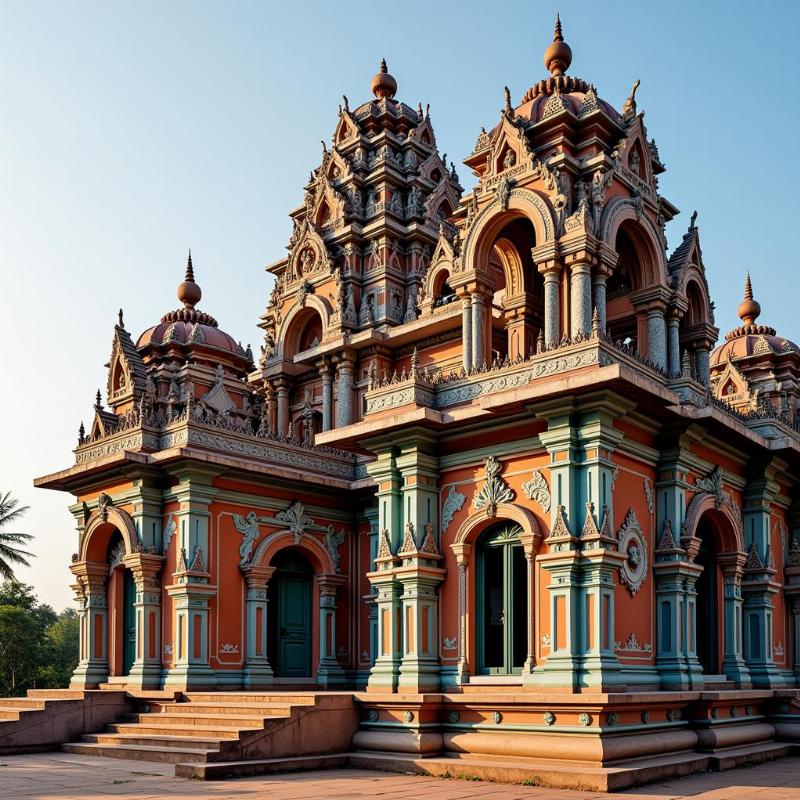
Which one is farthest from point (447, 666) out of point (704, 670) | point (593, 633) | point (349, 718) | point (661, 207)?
point (661, 207)

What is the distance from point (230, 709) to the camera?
17.1 meters

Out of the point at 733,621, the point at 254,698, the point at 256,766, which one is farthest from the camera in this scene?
the point at 733,621

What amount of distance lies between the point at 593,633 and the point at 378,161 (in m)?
17.2

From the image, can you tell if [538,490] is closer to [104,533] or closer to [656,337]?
[656,337]

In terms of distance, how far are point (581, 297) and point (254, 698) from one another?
8.53 meters

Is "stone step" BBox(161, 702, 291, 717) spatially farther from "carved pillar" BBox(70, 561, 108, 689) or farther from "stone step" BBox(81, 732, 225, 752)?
"carved pillar" BBox(70, 561, 108, 689)

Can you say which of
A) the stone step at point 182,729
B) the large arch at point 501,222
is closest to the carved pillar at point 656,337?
the large arch at point 501,222

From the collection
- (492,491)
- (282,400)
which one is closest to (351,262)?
(282,400)

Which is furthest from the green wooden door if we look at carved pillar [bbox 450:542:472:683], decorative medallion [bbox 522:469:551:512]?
decorative medallion [bbox 522:469:551:512]

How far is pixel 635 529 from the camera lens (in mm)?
15594

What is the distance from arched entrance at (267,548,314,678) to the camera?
21672 millimetres

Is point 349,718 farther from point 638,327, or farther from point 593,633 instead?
point 638,327

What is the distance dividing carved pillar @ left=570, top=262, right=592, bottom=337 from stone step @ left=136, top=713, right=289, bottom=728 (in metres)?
7.58

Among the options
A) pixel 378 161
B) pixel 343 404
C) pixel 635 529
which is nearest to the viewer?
pixel 635 529
